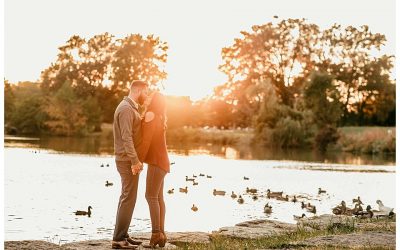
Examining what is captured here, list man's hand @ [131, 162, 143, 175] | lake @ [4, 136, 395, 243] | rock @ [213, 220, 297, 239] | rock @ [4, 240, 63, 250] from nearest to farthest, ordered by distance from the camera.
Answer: man's hand @ [131, 162, 143, 175], rock @ [4, 240, 63, 250], rock @ [213, 220, 297, 239], lake @ [4, 136, 395, 243]

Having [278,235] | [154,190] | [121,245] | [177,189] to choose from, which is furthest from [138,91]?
[177,189]

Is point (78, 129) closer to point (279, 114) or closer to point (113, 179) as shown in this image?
point (279, 114)

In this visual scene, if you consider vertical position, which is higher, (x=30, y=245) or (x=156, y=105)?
(x=156, y=105)

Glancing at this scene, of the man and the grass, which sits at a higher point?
the man

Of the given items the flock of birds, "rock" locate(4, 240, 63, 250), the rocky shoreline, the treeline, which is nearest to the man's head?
the rocky shoreline

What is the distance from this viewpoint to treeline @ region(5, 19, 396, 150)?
51312mm

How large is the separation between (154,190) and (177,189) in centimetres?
1391

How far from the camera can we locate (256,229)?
10.6 metres

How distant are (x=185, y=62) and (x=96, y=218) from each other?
3704 cm

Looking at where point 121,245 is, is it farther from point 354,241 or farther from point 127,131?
point 354,241

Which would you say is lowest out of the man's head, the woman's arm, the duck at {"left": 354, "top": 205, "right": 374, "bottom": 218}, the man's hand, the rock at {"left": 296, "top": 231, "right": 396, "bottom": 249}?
the duck at {"left": 354, "top": 205, "right": 374, "bottom": 218}

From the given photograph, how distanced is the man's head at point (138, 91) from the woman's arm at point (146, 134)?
0.75ft

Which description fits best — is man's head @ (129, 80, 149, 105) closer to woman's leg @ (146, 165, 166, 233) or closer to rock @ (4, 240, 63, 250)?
woman's leg @ (146, 165, 166, 233)

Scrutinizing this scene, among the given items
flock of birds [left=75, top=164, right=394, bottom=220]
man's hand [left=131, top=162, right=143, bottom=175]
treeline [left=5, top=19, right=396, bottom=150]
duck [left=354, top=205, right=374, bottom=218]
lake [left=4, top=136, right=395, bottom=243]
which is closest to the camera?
man's hand [left=131, top=162, right=143, bottom=175]
